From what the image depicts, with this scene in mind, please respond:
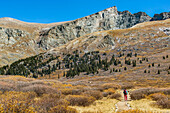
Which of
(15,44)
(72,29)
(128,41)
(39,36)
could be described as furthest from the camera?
(39,36)

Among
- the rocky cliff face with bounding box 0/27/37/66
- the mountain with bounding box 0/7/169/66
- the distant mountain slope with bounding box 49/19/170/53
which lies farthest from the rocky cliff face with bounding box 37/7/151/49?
the distant mountain slope with bounding box 49/19/170/53

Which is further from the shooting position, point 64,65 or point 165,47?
point 64,65

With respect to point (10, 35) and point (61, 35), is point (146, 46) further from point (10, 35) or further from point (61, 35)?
point (10, 35)

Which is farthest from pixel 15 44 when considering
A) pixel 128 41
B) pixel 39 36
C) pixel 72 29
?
pixel 128 41

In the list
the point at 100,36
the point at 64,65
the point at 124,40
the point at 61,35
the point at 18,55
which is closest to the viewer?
the point at 64,65

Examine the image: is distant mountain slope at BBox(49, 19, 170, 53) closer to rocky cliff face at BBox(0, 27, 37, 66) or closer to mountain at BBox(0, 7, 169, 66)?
mountain at BBox(0, 7, 169, 66)

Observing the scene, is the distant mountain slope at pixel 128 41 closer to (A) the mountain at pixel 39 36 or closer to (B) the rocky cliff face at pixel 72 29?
(A) the mountain at pixel 39 36

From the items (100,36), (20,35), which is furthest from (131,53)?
(20,35)

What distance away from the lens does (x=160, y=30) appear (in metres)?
111

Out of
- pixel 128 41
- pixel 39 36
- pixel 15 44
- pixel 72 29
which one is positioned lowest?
pixel 128 41

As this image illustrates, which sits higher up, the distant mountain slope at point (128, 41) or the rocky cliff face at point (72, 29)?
the rocky cliff face at point (72, 29)

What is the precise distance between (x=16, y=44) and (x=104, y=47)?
111 meters

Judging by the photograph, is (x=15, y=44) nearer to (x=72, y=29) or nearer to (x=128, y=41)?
(x=72, y=29)

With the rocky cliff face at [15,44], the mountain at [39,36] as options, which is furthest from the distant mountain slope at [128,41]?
the rocky cliff face at [15,44]
